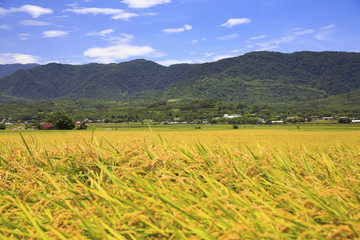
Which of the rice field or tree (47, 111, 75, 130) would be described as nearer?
the rice field

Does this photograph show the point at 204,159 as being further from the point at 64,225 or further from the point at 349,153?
the point at 349,153

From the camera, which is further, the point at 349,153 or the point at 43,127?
the point at 43,127

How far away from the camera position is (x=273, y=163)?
3740mm

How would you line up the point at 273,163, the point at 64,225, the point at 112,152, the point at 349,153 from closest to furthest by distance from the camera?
the point at 64,225 < the point at 273,163 < the point at 112,152 < the point at 349,153

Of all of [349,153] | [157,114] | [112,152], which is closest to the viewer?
[112,152]

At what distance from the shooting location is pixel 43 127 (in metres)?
82.1

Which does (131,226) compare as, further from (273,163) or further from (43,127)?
(43,127)

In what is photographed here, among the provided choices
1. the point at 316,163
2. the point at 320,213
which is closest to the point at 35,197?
the point at 320,213

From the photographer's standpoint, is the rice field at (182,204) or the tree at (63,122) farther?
the tree at (63,122)

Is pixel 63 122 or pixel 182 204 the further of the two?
pixel 63 122

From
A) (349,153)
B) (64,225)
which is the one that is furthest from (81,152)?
(349,153)

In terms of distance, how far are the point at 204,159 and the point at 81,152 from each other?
194 centimetres

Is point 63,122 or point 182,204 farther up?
point 63,122

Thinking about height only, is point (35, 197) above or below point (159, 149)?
below
